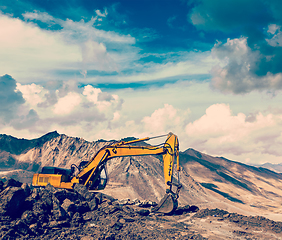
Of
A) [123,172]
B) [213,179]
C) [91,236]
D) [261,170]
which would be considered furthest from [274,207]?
[261,170]

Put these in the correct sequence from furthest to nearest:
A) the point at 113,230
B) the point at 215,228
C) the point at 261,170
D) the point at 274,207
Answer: the point at 261,170
the point at 274,207
the point at 215,228
the point at 113,230

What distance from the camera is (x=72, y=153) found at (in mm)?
68750

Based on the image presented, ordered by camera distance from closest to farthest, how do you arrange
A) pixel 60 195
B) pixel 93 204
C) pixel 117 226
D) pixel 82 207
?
1. pixel 117 226
2. pixel 60 195
3. pixel 82 207
4. pixel 93 204

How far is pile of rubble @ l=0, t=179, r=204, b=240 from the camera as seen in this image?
15752 mm

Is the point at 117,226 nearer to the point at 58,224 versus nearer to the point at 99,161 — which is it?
the point at 58,224

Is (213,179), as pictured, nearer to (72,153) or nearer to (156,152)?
(72,153)

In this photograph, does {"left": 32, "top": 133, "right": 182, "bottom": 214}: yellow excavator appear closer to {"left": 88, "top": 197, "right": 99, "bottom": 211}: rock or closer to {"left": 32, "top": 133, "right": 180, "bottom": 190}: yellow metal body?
{"left": 32, "top": 133, "right": 180, "bottom": 190}: yellow metal body

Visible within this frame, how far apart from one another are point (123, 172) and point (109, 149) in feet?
80.6

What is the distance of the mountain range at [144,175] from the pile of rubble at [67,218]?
592 inches

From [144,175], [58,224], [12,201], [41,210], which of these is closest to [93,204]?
[58,224]

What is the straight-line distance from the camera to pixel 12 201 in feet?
55.8

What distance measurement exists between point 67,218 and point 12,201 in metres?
4.05

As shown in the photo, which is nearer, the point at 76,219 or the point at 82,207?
the point at 76,219

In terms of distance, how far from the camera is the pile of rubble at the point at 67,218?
51.7 ft
